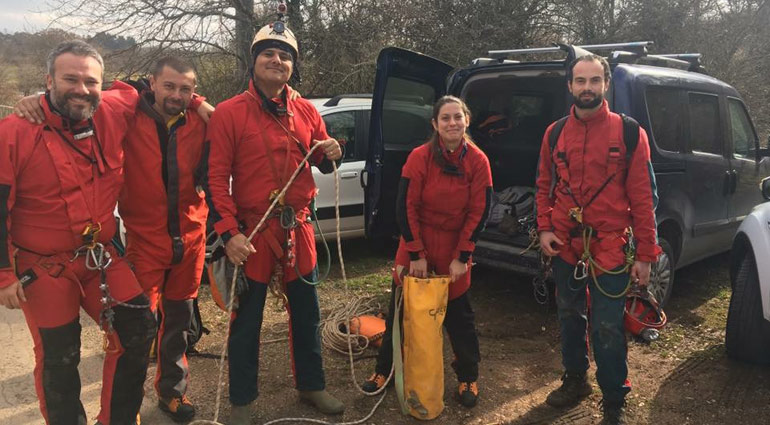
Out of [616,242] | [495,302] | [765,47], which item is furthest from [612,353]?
[765,47]

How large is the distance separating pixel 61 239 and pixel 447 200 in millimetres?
1913

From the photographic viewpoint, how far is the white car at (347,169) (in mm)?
5648

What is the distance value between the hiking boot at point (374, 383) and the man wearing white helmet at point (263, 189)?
24.1 inches

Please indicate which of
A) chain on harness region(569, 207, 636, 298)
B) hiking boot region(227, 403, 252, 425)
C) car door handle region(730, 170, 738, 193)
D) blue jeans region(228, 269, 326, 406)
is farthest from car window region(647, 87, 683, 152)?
hiking boot region(227, 403, 252, 425)

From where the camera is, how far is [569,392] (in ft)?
10.9

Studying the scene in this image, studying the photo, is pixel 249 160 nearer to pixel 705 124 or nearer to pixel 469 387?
pixel 469 387

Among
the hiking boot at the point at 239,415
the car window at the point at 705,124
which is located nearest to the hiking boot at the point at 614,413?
the hiking boot at the point at 239,415

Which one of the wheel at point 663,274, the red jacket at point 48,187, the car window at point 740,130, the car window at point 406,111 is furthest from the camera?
the car window at point 740,130

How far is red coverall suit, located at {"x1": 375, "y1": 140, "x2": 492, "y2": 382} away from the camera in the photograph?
3.14m

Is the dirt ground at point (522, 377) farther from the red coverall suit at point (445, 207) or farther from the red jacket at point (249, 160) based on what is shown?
the red jacket at point (249, 160)

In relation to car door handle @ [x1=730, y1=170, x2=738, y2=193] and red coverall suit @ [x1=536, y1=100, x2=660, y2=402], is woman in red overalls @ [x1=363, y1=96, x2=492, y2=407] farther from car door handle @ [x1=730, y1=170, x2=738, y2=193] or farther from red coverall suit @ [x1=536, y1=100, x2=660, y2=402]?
car door handle @ [x1=730, y1=170, x2=738, y2=193]

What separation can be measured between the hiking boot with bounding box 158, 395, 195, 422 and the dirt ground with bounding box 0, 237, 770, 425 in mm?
64

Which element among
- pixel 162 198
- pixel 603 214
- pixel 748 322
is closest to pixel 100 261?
pixel 162 198

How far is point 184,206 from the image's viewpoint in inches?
117
